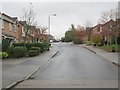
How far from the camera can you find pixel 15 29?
56062 mm

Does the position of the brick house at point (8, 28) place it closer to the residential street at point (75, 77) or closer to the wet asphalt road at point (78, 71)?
the wet asphalt road at point (78, 71)

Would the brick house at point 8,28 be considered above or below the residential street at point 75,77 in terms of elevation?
above

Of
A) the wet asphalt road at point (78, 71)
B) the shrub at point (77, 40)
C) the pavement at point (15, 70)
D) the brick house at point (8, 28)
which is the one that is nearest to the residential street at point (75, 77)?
the wet asphalt road at point (78, 71)

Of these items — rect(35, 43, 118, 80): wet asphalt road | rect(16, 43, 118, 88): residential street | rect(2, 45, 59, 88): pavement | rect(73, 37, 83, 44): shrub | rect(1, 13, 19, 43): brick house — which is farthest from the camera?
rect(73, 37, 83, 44): shrub

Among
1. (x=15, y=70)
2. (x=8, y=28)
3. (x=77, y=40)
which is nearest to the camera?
(x=15, y=70)

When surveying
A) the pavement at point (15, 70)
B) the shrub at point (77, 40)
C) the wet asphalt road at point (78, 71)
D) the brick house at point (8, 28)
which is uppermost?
the brick house at point (8, 28)

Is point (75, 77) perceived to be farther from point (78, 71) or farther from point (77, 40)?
point (77, 40)

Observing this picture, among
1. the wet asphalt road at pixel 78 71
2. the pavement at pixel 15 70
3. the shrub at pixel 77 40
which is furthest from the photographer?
the shrub at pixel 77 40

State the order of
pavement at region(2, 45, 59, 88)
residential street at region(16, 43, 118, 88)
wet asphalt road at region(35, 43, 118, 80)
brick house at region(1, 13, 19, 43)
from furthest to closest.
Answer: brick house at region(1, 13, 19, 43)
wet asphalt road at region(35, 43, 118, 80)
pavement at region(2, 45, 59, 88)
residential street at region(16, 43, 118, 88)

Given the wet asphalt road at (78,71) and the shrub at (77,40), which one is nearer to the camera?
the wet asphalt road at (78,71)

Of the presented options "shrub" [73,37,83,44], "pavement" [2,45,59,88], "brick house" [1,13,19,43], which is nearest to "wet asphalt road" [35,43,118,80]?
"pavement" [2,45,59,88]

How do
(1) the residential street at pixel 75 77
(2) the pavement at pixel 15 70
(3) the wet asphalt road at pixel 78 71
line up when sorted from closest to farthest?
(1) the residential street at pixel 75 77 → (2) the pavement at pixel 15 70 → (3) the wet asphalt road at pixel 78 71

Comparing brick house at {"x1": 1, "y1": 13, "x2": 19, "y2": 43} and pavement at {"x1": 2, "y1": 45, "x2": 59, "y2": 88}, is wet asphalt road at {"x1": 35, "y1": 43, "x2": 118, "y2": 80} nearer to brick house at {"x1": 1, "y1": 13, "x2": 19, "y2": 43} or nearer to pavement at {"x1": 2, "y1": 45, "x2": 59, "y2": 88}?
pavement at {"x1": 2, "y1": 45, "x2": 59, "y2": 88}

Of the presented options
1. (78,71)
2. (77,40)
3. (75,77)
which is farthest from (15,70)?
(77,40)
